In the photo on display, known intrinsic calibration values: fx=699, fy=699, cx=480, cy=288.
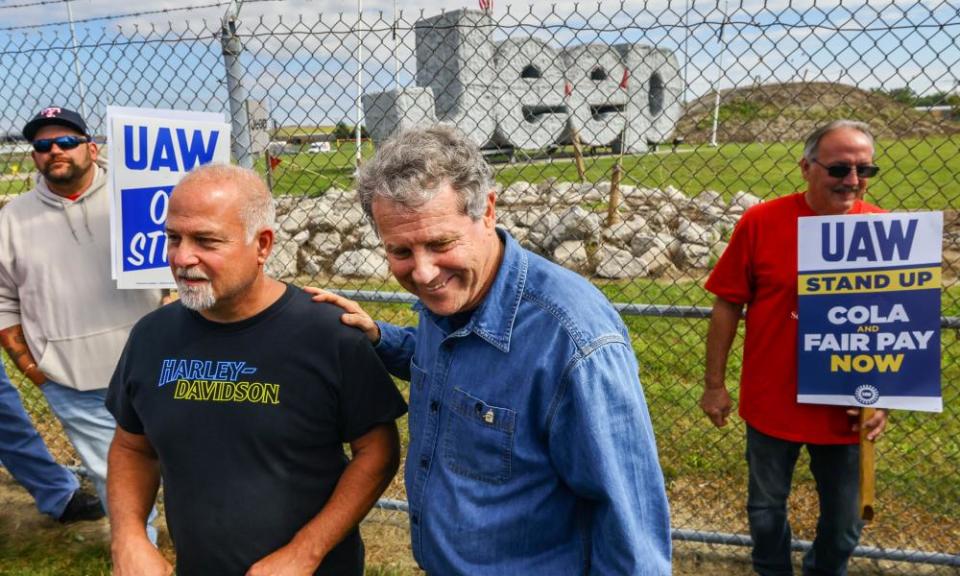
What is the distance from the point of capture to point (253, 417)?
196 cm

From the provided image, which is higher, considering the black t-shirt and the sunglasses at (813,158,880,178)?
the sunglasses at (813,158,880,178)

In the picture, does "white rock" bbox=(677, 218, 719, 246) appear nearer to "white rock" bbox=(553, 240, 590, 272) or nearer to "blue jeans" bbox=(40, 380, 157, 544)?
"white rock" bbox=(553, 240, 590, 272)

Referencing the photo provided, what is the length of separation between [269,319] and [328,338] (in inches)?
7.5

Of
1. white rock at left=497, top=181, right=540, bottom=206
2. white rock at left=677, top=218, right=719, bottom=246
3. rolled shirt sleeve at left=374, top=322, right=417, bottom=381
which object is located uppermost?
white rock at left=497, top=181, right=540, bottom=206

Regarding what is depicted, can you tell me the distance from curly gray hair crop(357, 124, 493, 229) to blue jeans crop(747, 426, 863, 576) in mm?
1948

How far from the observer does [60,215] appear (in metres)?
3.11

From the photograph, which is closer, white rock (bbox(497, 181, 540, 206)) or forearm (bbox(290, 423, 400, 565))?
forearm (bbox(290, 423, 400, 565))

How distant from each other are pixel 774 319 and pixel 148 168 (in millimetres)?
2612

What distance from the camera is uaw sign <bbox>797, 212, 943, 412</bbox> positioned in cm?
255

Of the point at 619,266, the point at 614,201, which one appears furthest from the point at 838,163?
the point at 614,201

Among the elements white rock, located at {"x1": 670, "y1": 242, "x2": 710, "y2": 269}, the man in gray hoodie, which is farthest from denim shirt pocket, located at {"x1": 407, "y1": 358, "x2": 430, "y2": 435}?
white rock, located at {"x1": 670, "y1": 242, "x2": 710, "y2": 269}

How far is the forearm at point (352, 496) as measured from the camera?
1.98 metres

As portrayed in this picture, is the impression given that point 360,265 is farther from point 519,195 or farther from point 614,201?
point 519,195

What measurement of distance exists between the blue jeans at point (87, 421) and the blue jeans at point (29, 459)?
2.08 feet
